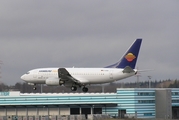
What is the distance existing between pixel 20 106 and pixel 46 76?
169 ft

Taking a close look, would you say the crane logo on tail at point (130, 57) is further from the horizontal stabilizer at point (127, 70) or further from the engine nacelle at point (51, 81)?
the engine nacelle at point (51, 81)

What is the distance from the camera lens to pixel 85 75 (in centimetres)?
12912

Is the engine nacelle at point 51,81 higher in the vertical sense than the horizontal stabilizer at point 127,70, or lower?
lower

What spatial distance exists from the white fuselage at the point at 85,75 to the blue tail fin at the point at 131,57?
253 centimetres

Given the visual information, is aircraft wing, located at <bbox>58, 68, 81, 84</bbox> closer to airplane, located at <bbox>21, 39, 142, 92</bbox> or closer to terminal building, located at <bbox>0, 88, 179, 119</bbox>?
airplane, located at <bbox>21, 39, 142, 92</bbox>

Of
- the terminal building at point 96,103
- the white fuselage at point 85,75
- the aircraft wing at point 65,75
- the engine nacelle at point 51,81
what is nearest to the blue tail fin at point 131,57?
the white fuselage at point 85,75

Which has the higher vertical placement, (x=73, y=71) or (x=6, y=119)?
(x=73, y=71)

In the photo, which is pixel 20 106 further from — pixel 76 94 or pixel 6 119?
pixel 6 119

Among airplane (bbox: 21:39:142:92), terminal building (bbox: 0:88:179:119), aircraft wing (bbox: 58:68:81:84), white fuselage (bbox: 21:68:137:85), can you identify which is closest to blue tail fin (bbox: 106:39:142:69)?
airplane (bbox: 21:39:142:92)

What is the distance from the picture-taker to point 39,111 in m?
178

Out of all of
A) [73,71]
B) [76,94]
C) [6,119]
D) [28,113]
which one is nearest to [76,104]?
[76,94]

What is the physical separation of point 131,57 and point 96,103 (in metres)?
45.4

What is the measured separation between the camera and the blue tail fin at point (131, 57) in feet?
422

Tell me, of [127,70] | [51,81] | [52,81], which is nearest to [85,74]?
[52,81]
